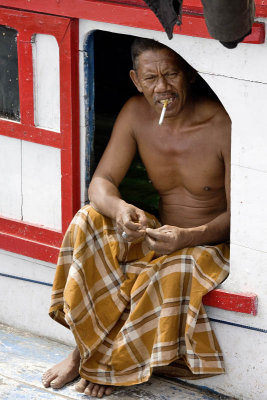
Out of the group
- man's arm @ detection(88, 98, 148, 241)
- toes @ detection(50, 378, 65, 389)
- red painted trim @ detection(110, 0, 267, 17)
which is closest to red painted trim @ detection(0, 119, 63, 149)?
man's arm @ detection(88, 98, 148, 241)

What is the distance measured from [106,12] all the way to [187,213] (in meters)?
1.11

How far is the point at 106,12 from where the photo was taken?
4027mm

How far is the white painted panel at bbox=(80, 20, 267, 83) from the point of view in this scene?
368cm

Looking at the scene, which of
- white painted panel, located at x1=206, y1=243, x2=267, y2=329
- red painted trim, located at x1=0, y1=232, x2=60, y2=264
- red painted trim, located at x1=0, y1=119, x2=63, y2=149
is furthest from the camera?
red painted trim, located at x1=0, y1=232, x2=60, y2=264

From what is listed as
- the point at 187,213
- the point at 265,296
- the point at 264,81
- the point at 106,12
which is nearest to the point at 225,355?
the point at 265,296

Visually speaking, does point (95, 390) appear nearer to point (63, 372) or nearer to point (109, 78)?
point (63, 372)

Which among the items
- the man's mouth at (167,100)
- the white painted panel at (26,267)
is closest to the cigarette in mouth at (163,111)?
the man's mouth at (167,100)

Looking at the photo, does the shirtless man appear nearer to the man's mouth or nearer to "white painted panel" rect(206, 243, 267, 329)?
the man's mouth

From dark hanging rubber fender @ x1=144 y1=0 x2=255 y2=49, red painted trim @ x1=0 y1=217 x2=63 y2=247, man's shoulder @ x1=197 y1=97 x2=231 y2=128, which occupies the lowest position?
red painted trim @ x1=0 y1=217 x2=63 y2=247

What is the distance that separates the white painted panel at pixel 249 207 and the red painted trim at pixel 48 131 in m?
0.93

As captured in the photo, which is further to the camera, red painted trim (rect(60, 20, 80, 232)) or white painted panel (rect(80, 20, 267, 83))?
red painted trim (rect(60, 20, 80, 232))

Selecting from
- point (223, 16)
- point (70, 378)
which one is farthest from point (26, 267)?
point (223, 16)

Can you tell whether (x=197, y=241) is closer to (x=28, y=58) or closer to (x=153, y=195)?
(x=28, y=58)

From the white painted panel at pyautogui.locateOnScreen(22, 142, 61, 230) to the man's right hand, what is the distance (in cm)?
54
